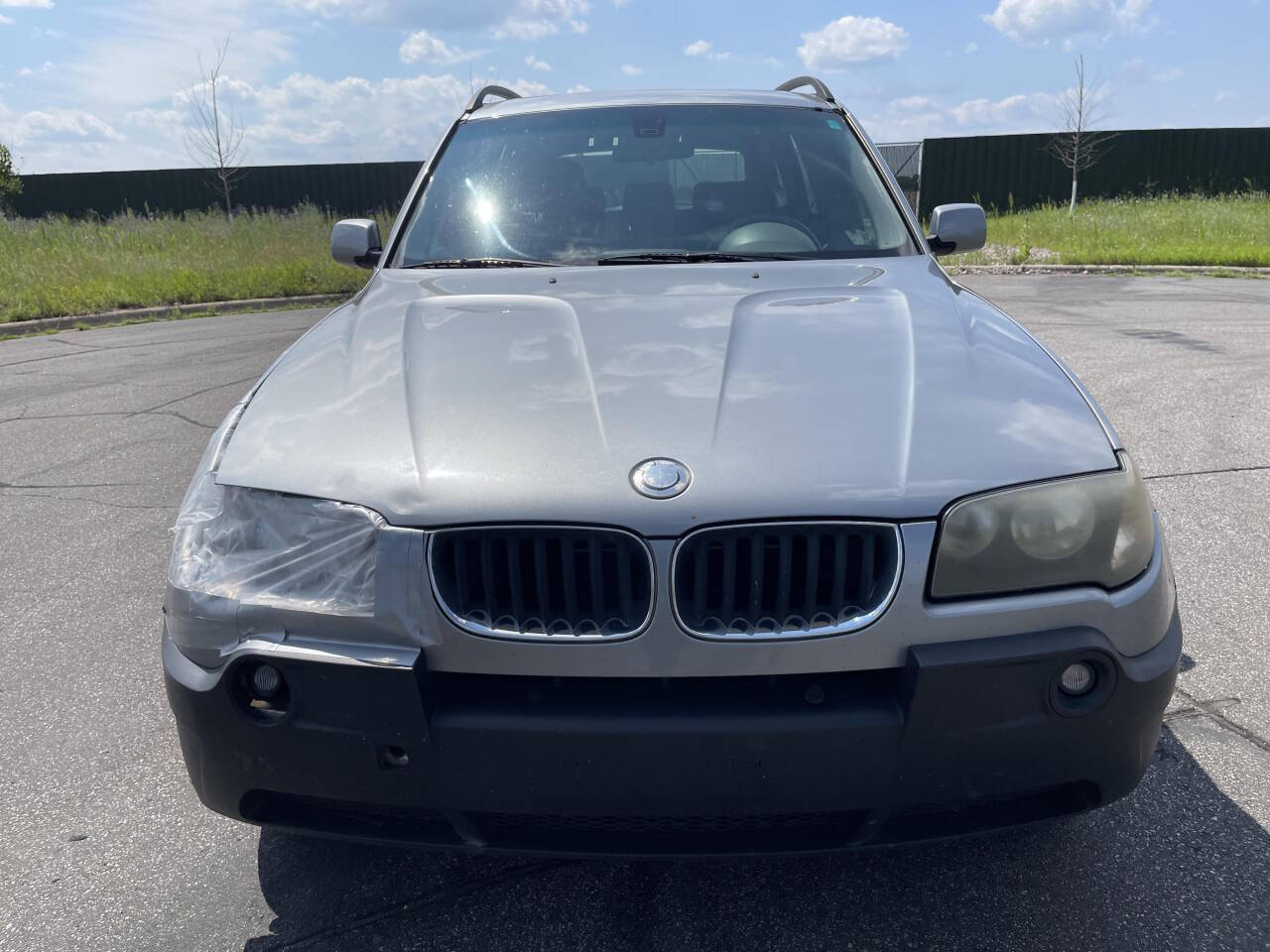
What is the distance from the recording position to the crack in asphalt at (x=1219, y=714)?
2.74 meters

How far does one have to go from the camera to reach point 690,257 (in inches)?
123

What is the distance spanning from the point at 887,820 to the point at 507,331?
4.51 feet

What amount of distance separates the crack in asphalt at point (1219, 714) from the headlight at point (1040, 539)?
3.93 ft

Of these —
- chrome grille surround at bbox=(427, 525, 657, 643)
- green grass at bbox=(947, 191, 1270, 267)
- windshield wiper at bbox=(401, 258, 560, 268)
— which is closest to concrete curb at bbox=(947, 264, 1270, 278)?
green grass at bbox=(947, 191, 1270, 267)

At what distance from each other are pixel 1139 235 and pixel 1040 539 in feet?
60.8

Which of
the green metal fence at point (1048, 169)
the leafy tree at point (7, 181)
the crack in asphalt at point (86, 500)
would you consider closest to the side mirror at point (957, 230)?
the crack in asphalt at point (86, 500)

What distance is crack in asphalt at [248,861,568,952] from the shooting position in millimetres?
2102

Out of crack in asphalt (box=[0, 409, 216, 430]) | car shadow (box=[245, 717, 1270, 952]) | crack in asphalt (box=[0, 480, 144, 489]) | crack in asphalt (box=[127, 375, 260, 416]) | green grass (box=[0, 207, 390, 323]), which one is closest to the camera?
car shadow (box=[245, 717, 1270, 952])

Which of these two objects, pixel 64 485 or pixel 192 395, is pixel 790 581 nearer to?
pixel 64 485

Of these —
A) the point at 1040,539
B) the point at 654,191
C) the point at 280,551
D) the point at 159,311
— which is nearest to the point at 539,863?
the point at 280,551

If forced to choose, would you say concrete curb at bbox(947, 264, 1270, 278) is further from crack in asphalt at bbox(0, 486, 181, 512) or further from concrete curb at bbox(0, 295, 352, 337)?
crack in asphalt at bbox(0, 486, 181, 512)

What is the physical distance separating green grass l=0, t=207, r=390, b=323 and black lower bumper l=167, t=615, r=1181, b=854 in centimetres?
1242

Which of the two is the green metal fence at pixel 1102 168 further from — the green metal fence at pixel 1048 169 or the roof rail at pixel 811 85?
the roof rail at pixel 811 85

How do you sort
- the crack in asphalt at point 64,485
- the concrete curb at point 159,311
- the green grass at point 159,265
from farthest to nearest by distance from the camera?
the green grass at point 159,265 < the concrete curb at point 159,311 < the crack in asphalt at point 64,485
